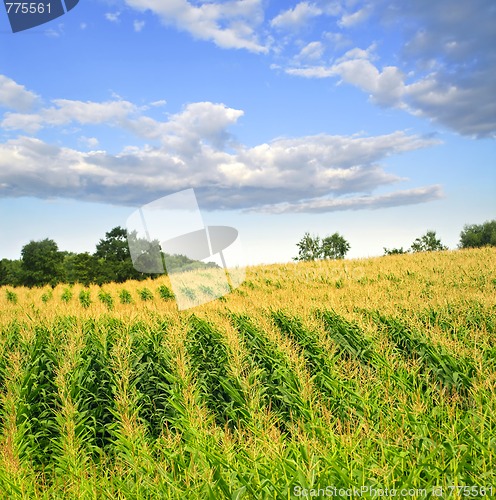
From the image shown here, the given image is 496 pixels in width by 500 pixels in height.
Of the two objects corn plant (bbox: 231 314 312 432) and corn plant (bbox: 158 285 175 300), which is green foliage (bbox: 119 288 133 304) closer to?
corn plant (bbox: 158 285 175 300)

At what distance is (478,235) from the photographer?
9669 centimetres

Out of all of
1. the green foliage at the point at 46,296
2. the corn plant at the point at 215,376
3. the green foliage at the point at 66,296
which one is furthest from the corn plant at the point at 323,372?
the green foliage at the point at 46,296

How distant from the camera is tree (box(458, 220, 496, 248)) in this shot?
95125mm

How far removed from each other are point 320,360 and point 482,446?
4.88 m

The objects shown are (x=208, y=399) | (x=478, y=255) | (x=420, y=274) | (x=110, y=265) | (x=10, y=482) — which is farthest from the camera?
(x=110, y=265)

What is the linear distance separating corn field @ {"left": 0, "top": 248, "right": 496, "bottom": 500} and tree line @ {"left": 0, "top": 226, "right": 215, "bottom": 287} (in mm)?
44038

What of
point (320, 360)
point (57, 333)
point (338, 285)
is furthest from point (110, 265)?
point (320, 360)

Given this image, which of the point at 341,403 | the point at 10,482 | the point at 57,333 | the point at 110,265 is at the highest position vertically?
the point at 110,265

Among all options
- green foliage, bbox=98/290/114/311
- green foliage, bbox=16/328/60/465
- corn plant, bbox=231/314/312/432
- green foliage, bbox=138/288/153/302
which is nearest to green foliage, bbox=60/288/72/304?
green foliage, bbox=98/290/114/311

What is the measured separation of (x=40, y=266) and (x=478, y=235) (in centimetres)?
8832

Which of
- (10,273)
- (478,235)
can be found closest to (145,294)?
(10,273)

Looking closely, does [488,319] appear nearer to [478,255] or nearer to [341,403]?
[341,403]

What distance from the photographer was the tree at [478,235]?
3745 inches

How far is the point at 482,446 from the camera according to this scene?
13.8 ft
